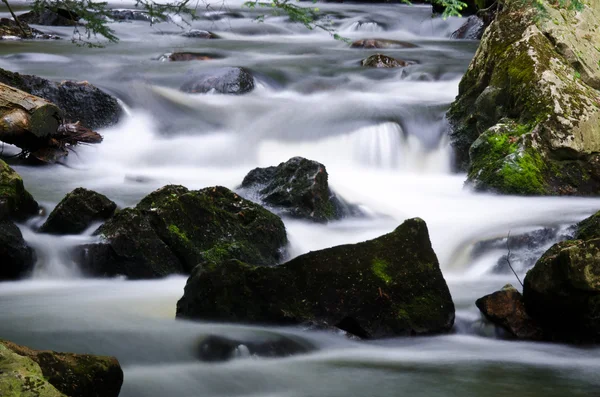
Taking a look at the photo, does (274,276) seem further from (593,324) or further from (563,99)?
(563,99)

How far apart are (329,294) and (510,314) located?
1.33 m

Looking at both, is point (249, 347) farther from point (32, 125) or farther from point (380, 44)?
point (380, 44)

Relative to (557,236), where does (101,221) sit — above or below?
below

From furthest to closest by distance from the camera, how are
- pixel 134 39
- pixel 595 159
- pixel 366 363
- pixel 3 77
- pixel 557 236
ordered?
pixel 134 39, pixel 3 77, pixel 595 159, pixel 557 236, pixel 366 363

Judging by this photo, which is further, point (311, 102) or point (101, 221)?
point (311, 102)

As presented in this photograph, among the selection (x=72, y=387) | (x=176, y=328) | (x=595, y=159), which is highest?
(x=595, y=159)

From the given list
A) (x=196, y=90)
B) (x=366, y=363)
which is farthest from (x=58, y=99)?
(x=366, y=363)

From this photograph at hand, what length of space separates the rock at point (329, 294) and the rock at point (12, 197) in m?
2.45

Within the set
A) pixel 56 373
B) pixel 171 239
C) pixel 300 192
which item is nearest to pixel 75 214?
pixel 171 239

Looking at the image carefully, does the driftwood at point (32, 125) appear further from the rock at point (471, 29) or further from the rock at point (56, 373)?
the rock at point (471, 29)

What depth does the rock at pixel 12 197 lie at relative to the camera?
24.3 feet

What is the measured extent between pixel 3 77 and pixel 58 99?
79 cm

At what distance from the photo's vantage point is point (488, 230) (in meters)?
8.21

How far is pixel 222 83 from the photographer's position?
14391 millimetres
